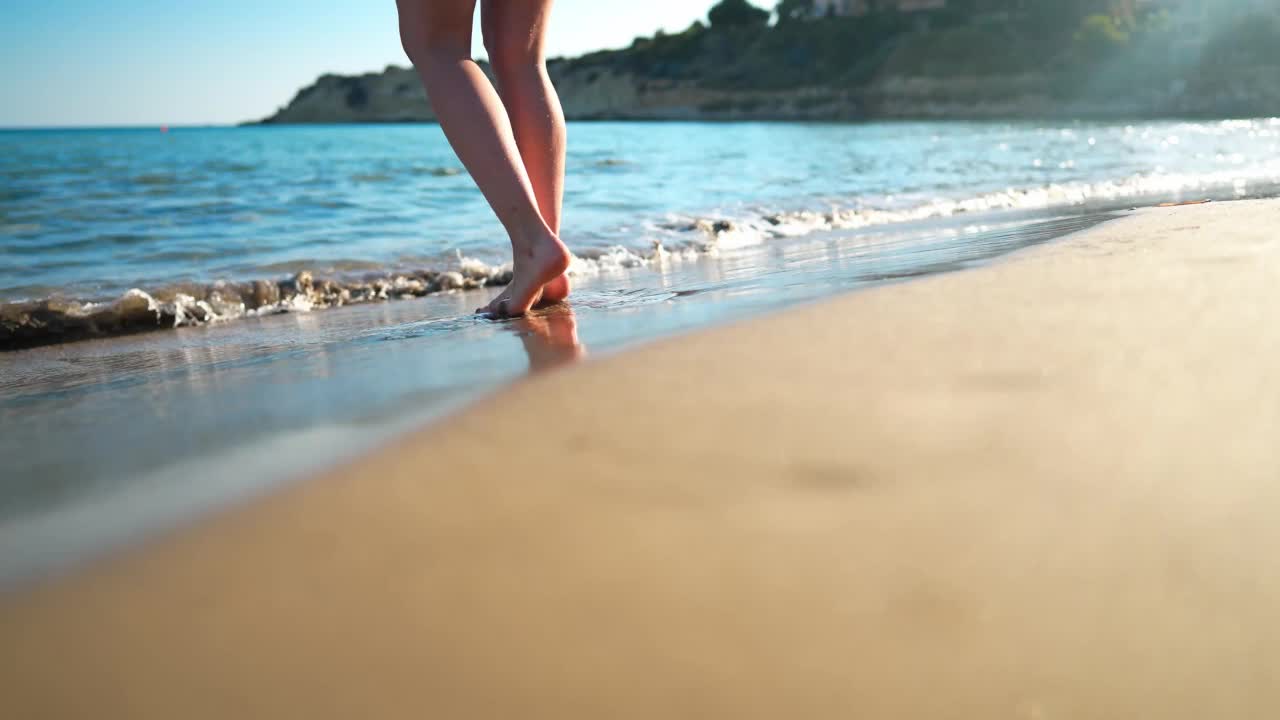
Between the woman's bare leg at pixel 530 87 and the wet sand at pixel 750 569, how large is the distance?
103cm

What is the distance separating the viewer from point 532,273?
6.12 ft

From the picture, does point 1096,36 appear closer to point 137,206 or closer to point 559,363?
point 137,206

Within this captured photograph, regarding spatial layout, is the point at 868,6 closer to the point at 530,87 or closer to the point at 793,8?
the point at 793,8

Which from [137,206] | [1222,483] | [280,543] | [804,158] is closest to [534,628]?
[280,543]

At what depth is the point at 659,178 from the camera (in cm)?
701

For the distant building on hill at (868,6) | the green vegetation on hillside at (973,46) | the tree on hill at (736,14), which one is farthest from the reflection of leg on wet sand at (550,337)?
the tree on hill at (736,14)

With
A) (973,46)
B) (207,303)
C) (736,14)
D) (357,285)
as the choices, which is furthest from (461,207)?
(736,14)

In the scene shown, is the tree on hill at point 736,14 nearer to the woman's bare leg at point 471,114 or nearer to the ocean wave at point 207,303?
A: the ocean wave at point 207,303

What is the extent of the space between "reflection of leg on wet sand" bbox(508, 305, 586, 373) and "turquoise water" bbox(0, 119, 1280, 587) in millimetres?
11

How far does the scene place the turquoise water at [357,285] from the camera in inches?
38.3

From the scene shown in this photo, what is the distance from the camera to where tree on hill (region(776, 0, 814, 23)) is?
209ft

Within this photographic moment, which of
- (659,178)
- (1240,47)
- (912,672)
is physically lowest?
(912,672)

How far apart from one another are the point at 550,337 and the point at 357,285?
59.8 inches

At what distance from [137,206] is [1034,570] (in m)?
6.41
